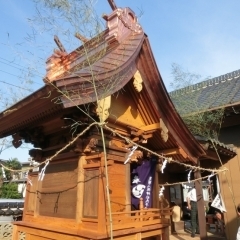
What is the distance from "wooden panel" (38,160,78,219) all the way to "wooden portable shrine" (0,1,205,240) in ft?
0.06

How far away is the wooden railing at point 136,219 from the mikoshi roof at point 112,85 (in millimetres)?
1471

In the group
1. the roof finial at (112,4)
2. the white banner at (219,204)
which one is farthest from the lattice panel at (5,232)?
the roof finial at (112,4)

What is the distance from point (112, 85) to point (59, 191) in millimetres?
2390

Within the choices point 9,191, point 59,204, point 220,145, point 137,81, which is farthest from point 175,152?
point 9,191

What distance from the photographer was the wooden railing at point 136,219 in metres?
3.93

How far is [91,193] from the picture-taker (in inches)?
155

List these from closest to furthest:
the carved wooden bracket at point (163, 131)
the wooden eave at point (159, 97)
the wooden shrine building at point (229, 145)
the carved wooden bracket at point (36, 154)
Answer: the wooden eave at point (159, 97) → the carved wooden bracket at point (163, 131) → the carved wooden bracket at point (36, 154) → the wooden shrine building at point (229, 145)

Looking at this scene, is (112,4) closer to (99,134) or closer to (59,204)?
(99,134)

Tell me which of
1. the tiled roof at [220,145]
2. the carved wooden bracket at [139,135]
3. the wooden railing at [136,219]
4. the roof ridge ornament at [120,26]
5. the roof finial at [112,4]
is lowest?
the wooden railing at [136,219]

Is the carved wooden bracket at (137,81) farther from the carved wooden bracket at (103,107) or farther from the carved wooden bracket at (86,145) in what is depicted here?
Result: the carved wooden bracket at (86,145)

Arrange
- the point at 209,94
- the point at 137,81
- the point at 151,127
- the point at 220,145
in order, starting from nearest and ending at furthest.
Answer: the point at 137,81 → the point at 151,127 → the point at 220,145 → the point at 209,94

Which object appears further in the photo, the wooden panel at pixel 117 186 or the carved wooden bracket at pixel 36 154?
the carved wooden bracket at pixel 36 154

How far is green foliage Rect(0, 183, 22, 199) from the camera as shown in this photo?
29.5 m

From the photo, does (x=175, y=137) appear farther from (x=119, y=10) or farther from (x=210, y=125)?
(x=210, y=125)
